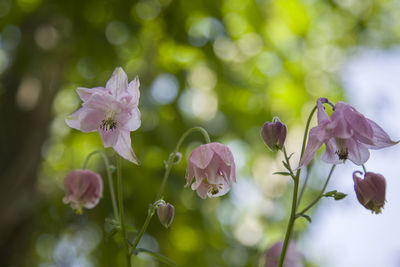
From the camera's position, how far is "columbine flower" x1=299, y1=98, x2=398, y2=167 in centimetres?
102

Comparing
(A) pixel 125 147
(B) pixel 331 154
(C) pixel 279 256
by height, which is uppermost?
(B) pixel 331 154

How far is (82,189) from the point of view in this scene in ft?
4.58

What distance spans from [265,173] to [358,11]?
223 centimetres

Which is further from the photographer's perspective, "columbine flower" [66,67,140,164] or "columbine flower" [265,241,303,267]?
"columbine flower" [265,241,303,267]

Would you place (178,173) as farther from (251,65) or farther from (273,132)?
(273,132)

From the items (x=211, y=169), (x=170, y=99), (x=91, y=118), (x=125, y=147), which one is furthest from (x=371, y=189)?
(x=170, y=99)

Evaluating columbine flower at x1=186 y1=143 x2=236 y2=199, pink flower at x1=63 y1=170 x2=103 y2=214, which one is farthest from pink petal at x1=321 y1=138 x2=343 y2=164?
pink flower at x1=63 y1=170 x2=103 y2=214

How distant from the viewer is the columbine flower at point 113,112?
Result: 1.17m

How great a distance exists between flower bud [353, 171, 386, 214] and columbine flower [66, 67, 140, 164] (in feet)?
1.90

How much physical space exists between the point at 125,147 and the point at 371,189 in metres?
0.62

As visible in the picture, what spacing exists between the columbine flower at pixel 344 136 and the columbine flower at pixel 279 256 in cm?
47

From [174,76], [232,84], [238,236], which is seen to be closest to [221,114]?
[232,84]

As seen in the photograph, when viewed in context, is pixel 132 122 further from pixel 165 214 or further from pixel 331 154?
pixel 331 154

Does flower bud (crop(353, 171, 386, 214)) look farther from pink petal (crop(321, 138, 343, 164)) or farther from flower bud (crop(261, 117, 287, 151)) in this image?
flower bud (crop(261, 117, 287, 151))
